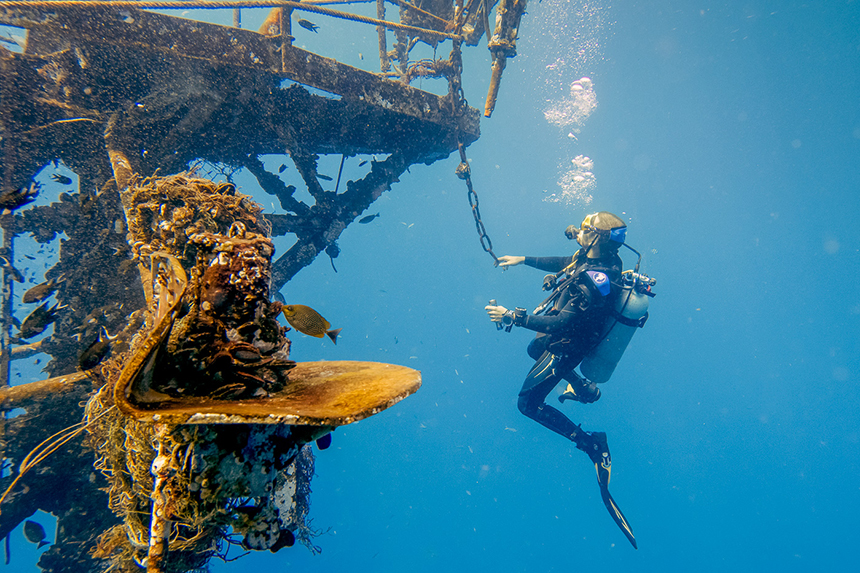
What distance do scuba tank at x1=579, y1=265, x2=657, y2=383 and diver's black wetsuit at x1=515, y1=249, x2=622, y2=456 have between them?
19 cm

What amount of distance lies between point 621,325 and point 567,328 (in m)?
1.19

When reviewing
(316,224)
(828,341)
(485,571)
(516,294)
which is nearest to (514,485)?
(485,571)

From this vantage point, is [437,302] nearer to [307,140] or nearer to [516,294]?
[516,294]

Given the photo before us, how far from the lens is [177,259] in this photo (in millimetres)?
1994

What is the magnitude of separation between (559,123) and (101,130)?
8063 centimetres

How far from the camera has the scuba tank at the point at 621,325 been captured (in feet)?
20.5

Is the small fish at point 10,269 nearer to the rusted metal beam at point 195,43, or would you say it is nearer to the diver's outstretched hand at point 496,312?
the rusted metal beam at point 195,43

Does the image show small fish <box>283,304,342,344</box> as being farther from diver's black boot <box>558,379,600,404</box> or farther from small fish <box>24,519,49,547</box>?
diver's black boot <box>558,379,600,404</box>

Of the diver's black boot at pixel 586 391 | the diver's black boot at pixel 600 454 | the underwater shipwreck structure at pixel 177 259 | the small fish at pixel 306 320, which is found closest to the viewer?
the underwater shipwreck structure at pixel 177 259

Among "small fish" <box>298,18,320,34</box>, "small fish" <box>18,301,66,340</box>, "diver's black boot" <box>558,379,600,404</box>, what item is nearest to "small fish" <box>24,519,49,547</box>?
"small fish" <box>18,301,66,340</box>

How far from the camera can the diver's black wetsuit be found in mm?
6055

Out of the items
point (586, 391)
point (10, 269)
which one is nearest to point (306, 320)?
point (10, 269)

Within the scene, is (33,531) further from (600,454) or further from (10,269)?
(600,454)

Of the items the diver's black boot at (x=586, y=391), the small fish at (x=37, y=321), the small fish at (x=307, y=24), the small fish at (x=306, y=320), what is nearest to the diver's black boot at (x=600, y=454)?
the diver's black boot at (x=586, y=391)
